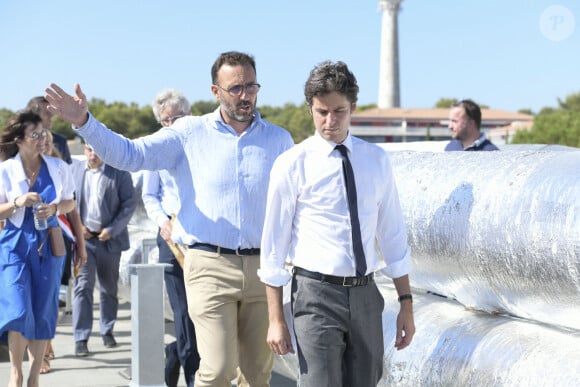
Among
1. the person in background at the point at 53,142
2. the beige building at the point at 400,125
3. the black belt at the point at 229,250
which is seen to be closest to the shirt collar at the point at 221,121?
the black belt at the point at 229,250

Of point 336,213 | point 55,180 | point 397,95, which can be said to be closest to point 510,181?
point 336,213

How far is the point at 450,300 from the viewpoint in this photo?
4.72 meters

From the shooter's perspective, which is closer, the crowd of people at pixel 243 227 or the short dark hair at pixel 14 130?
the crowd of people at pixel 243 227

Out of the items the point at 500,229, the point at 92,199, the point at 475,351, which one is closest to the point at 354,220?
the point at 500,229

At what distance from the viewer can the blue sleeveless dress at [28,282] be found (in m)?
5.89

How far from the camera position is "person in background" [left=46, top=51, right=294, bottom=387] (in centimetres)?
438

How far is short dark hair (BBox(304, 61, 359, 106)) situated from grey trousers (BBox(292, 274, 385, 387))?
669mm

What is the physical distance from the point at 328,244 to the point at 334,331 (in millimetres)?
310

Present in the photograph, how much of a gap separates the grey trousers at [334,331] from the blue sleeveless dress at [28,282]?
274 cm

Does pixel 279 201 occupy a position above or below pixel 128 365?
above

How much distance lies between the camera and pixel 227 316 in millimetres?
4398

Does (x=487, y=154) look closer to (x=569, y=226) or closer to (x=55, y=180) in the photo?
(x=569, y=226)

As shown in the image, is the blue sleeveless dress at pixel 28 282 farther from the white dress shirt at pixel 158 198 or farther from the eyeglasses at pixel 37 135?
the white dress shirt at pixel 158 198

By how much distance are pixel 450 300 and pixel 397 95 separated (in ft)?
428
